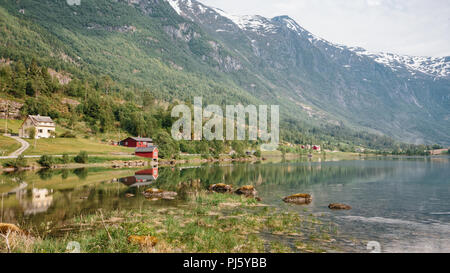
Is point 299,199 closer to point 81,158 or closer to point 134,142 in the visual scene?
point 81,158

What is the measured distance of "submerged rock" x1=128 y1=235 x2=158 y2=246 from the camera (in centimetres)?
1974

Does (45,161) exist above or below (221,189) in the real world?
above

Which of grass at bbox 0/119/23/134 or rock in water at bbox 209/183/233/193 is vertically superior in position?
grass at bbox 0/119/23/134

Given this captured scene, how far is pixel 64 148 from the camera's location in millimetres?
106250

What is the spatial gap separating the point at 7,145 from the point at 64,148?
1578cm

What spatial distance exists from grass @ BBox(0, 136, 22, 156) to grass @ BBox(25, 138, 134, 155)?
3.66 meters

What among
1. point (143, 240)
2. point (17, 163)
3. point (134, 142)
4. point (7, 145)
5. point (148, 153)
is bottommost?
point (143, 240)

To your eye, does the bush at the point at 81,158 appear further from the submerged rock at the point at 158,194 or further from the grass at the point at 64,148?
the submerged rock at the point at 158,194

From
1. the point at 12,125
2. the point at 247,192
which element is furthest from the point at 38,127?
the point at 247,192

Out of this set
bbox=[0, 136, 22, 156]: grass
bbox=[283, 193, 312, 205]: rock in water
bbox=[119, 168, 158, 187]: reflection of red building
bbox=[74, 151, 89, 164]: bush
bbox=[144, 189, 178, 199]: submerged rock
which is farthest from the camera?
bbox=[74, 151, 89, 164]: bush

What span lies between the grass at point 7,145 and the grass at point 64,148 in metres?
3.66

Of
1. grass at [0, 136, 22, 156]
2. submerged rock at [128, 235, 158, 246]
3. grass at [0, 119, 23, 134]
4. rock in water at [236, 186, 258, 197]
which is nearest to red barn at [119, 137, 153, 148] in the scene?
grass at [0, 119, 23, 134]

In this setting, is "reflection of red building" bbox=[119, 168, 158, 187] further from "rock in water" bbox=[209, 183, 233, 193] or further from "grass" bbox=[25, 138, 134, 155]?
"grass" bbox=[25, 138, 134, 155]

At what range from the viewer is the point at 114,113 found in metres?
181
